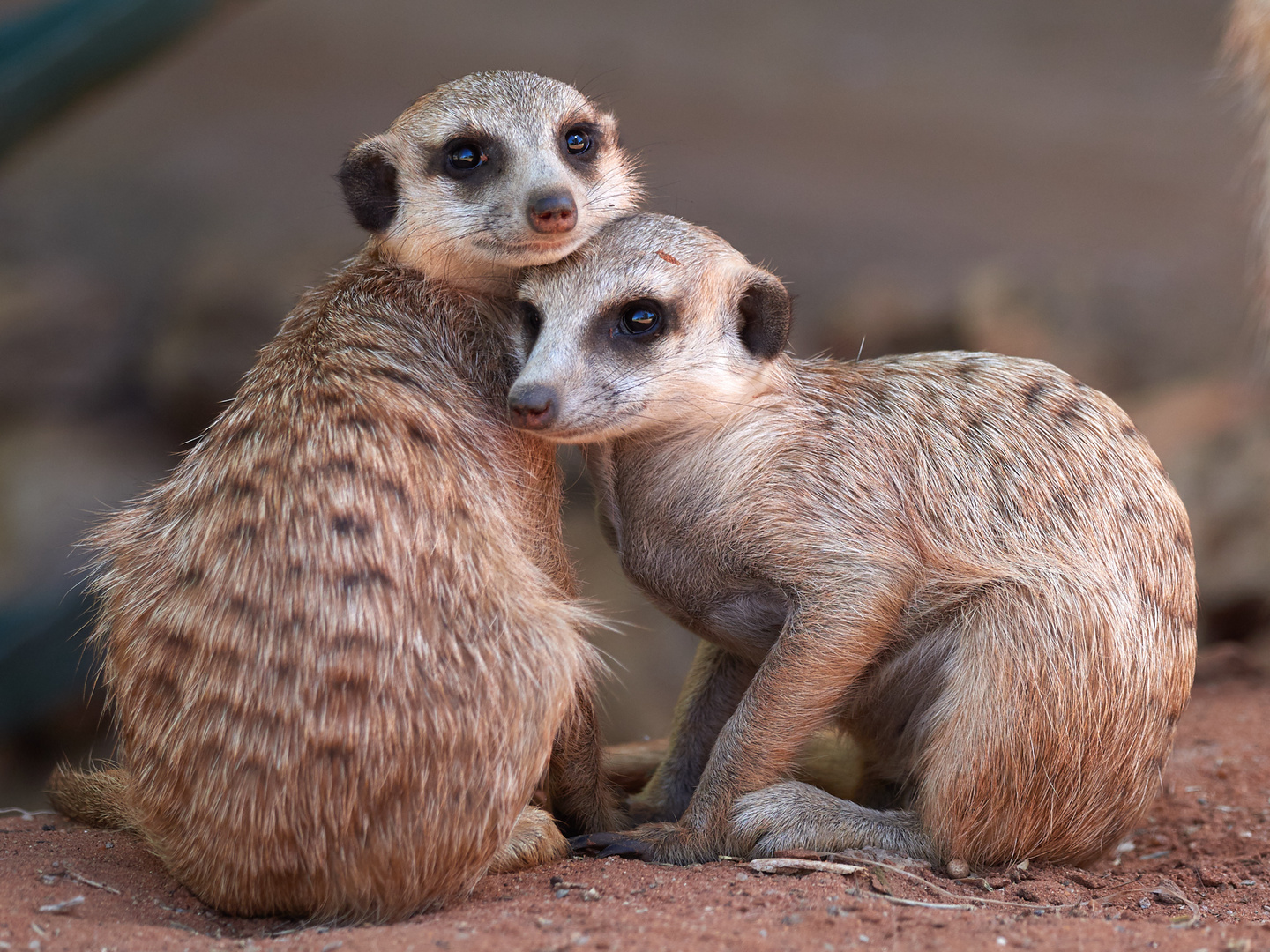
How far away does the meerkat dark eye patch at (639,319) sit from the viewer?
2943 millimetres

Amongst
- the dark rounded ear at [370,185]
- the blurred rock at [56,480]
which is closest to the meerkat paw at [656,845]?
the dark rounded ear at [370,185]

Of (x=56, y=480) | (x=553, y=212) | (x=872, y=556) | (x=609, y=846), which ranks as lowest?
(x=609, y=846)

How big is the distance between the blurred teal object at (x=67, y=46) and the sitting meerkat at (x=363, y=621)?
3.03 meters

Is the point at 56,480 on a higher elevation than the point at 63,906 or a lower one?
higher

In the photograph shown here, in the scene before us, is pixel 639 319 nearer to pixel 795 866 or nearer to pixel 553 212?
pixel 553 212

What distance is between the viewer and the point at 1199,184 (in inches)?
394

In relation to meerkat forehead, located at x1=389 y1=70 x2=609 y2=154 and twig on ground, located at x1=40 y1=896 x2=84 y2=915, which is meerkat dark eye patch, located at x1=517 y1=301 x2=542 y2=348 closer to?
meerkat forehead, located at x1=389 y1=70 x2=609 y2=154

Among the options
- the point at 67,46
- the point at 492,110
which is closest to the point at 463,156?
the point at 492,110

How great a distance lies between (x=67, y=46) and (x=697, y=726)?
4.06 meters

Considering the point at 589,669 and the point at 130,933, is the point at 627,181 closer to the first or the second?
the point at 589,669

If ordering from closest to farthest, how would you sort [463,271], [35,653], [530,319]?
[530,319], [463,271], [35,653]

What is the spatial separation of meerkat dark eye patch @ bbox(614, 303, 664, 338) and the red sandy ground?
1251mm

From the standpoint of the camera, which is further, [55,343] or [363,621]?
[55,343]

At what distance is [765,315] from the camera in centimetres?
310
